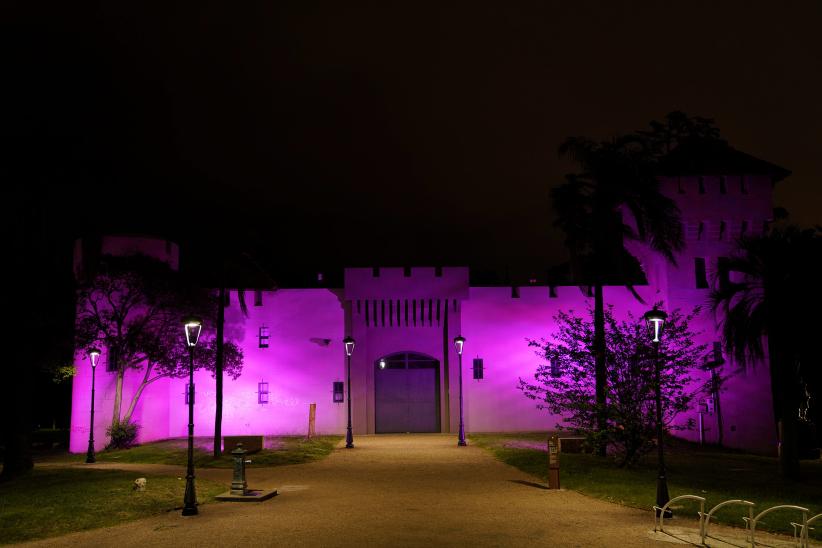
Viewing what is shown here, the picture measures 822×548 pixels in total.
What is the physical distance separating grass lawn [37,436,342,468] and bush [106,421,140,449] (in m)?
0.37

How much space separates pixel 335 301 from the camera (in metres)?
32.3

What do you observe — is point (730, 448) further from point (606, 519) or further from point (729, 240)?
point (606, 519)

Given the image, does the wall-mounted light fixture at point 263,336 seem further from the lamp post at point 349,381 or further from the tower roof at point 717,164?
the tower roof at point 717,164

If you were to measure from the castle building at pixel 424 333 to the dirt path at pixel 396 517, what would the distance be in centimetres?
1298

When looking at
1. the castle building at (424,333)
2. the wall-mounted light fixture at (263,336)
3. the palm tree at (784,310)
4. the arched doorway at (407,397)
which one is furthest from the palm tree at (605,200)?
the wall-mounted light fixture at (263,336)

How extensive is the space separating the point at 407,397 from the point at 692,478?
16.0 meters

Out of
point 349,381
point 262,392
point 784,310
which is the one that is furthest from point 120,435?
point 784,310

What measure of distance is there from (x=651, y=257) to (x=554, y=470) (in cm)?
1831

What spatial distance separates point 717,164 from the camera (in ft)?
101

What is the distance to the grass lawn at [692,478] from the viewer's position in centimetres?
1377

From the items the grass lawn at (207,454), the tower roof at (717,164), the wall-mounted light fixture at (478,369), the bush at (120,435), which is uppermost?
the tower roof at (717,164)

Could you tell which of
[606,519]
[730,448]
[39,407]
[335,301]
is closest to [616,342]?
[606,519]

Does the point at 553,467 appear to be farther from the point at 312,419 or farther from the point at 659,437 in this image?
the point at 312,419

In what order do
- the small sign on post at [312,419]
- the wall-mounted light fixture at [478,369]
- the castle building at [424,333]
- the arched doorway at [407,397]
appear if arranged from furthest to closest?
the arched doorway at [407,397] < the wall-mounted light fixture at [478,369] < the castle building at [424,333] < the small sign on post at [312,419]
